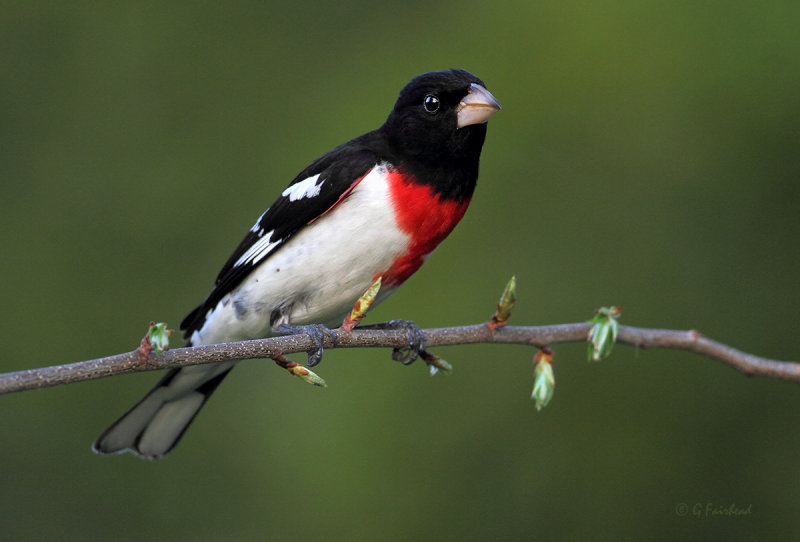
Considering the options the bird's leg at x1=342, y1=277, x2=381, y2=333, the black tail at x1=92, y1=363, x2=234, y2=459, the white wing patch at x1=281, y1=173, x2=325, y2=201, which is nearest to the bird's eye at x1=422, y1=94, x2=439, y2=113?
the white wing patch at x1=281, y1=173, x2=325, y2=201

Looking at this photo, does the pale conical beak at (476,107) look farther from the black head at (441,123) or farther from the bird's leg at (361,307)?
the bird's leg at (361,307)

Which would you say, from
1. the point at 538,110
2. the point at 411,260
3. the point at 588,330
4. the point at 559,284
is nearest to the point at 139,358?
the point at 588,330

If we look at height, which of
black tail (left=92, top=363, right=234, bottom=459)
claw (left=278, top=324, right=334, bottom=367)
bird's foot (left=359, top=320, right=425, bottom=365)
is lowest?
black tail (left=92, top=363, right=234, bottom=459)

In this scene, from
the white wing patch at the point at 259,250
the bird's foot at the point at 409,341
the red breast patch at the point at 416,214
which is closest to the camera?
the bird's foot at the point at 409,341

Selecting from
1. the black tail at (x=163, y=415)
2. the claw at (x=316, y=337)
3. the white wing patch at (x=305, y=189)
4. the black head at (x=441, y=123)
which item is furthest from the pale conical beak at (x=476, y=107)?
the black tail at (x=163, y=415)

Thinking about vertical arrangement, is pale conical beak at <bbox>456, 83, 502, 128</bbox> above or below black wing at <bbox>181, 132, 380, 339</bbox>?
above

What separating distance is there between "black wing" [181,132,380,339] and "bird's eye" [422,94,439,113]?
0.90 feet

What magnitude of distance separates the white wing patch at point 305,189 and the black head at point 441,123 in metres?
0.36

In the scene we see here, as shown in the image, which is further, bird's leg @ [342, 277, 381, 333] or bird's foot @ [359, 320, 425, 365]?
bird's foot @ [359, 320, 425, 365]

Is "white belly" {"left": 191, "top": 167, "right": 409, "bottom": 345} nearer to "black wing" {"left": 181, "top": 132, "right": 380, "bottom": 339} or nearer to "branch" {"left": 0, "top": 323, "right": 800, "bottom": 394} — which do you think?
"black wing" {"left": 181, "top": 132, "right": 380, "bottom": 339}

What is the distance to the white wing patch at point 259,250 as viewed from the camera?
11.3ft

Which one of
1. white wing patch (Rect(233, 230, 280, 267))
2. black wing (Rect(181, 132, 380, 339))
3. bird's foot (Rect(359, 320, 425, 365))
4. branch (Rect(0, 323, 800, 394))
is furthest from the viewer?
white wing patch (Rect(233, 230, 280, 267))

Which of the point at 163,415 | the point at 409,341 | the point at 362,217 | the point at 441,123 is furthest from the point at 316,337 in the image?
the point at 163,415

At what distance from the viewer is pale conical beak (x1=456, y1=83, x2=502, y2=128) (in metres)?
3.10
